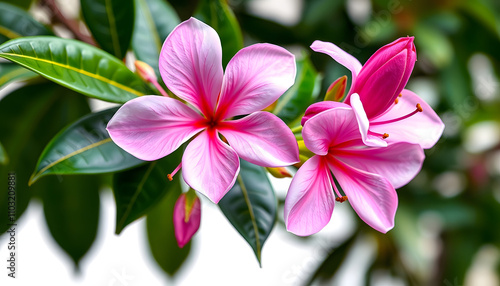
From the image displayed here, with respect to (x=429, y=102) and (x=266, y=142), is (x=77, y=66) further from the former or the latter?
(x=429, y=102)

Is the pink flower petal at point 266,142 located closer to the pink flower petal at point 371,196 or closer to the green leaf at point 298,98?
the pink flower petal at point 371,196

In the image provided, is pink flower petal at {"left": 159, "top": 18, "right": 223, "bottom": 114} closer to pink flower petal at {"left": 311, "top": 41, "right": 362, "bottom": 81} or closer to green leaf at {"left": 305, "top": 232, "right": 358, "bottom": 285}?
pink flower petal at {"left": 311, "top": 41, "right": 362, "bottom": 81}

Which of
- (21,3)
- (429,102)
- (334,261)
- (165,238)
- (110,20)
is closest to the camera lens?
(110,20)

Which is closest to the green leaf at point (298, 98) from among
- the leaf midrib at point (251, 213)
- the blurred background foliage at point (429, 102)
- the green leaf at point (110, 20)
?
the blurred background foliage at point (429, 102)

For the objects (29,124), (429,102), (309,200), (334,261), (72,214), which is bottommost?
(334,261)

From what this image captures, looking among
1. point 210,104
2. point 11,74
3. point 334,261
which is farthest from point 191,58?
point 334,261

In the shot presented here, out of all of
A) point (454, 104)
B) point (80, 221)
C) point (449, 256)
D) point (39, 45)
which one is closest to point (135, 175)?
point (39, 45)

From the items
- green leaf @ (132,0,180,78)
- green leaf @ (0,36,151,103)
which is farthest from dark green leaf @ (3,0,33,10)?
green leaf @ (0,36,151,103)
